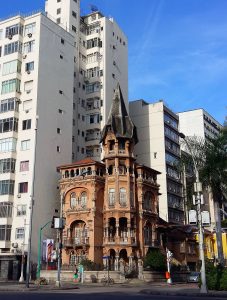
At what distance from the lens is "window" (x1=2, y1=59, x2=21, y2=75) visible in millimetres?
74412

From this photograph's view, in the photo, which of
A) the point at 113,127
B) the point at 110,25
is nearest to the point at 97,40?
the point at 110,25

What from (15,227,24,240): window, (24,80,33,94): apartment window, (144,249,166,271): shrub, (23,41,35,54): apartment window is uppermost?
(23,41,35,54): apartment window

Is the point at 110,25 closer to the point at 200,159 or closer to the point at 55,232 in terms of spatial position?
the point at 55,232

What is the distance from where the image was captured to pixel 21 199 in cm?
6744

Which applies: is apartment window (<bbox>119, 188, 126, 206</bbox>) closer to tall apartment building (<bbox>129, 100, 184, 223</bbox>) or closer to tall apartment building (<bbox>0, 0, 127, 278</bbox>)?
tall apartment building (<bbox>0, 0, 127, 278</bbox>)

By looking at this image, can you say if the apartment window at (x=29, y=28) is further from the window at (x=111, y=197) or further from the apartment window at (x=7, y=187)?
the window at (x=111, y=197)

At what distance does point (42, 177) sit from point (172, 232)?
2576cm

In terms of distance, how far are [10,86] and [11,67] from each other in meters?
3.53

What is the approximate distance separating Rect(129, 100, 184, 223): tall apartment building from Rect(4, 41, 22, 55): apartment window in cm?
3451

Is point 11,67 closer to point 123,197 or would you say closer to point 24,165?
point 24,165

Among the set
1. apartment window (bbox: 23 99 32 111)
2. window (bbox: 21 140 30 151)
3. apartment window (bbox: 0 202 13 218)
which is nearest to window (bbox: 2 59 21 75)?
apartment window (bbox: 23 99 32 111)

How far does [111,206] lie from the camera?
64812 mm

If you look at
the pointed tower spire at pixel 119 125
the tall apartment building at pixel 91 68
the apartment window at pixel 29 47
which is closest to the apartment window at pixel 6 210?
the pointed tower spire at pixel 119 125

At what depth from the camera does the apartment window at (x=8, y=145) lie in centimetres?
7038
